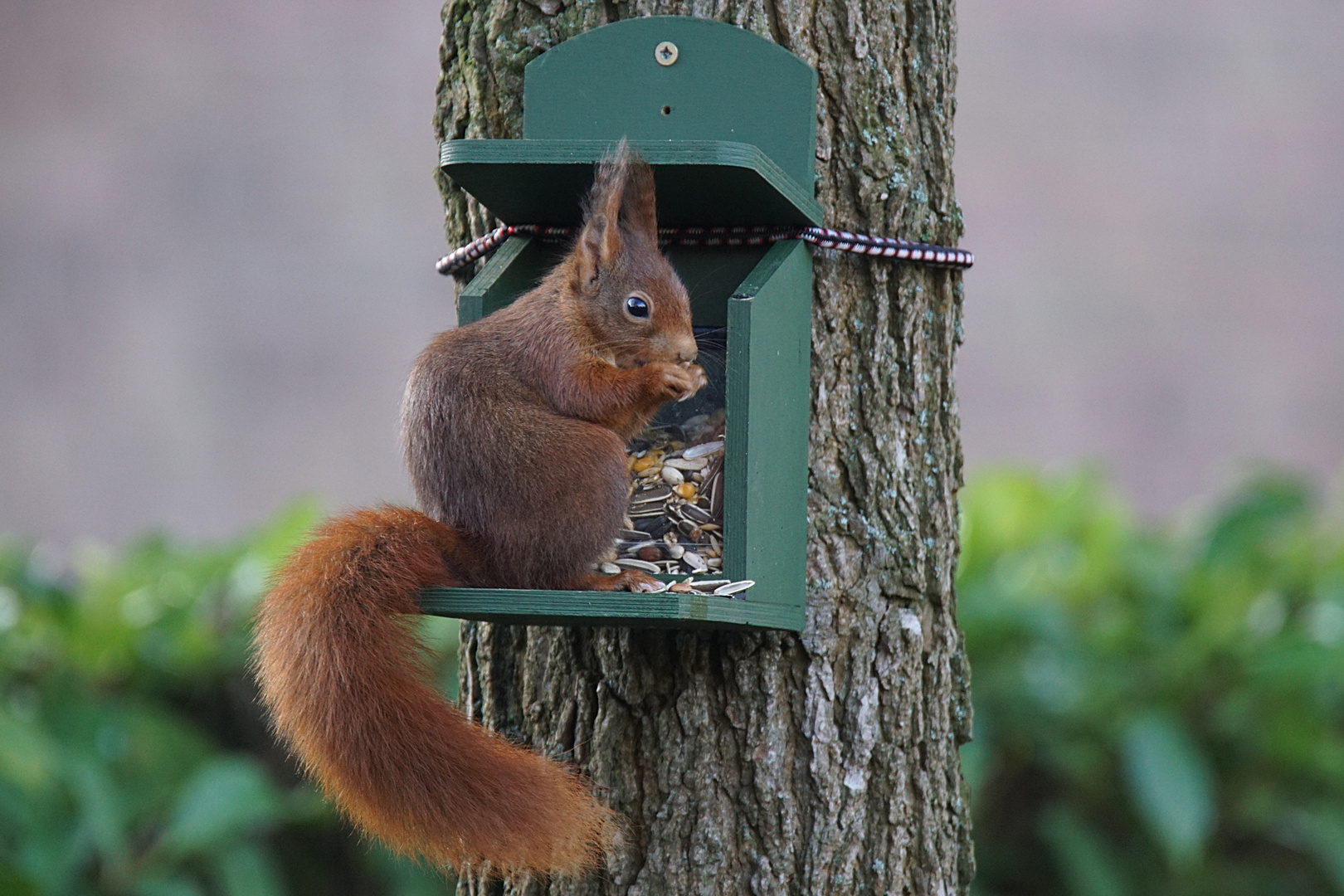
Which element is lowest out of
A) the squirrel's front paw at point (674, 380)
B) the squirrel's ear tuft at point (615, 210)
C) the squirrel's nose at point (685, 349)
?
the squirrel's front paw at point (674, 380)

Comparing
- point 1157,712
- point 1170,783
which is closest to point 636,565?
point 1170,783

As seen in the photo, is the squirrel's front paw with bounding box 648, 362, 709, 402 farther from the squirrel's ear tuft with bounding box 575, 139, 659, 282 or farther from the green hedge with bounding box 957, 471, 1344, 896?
the green hedge with bounding box 957, 471, 1344, 896

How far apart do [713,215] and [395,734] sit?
2.46 ft

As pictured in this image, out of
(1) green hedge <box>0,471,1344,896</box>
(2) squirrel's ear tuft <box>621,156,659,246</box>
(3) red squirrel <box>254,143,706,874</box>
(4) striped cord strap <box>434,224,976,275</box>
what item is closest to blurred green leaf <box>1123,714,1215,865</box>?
(1) green hedge <box>0,471,1344,896</box>

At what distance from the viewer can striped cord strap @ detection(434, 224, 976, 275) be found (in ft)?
5.65

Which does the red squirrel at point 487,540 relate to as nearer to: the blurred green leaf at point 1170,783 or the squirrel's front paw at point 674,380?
the squirrel's front paw at point 674,380

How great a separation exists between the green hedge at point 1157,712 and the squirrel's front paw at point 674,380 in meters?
1.57

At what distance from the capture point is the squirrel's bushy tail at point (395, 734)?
1.42 metres

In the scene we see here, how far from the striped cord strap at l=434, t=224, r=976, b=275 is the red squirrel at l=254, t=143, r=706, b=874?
176 mm

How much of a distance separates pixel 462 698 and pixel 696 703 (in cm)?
42

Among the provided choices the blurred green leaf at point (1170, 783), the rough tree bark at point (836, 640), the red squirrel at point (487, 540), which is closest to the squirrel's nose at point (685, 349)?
the red squirrel at point (487, 540)

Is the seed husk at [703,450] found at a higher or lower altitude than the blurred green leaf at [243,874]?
higher

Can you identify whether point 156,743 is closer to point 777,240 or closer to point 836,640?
point 836,640

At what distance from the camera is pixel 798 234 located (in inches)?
67.1
